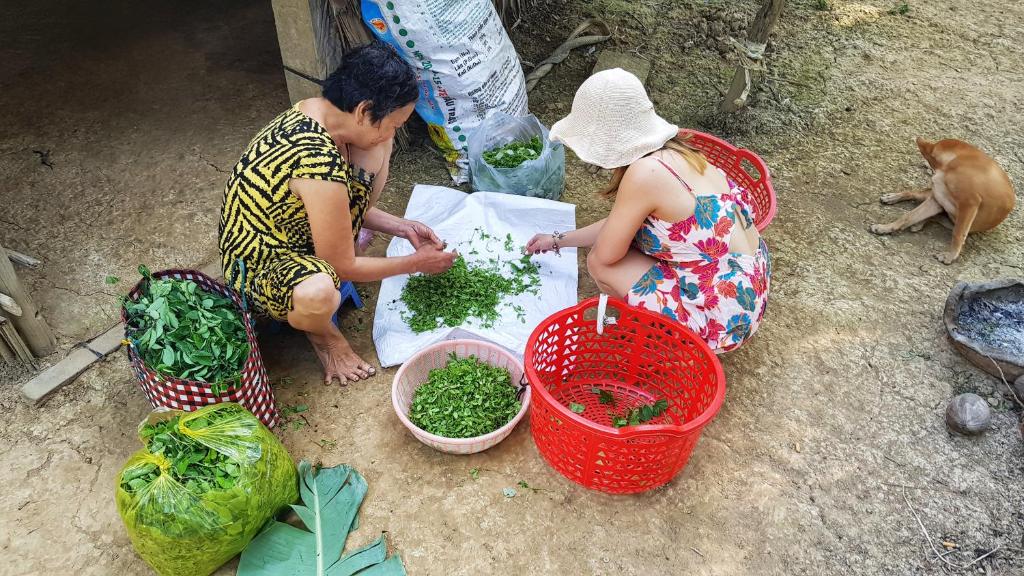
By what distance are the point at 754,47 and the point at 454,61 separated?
5.91ft

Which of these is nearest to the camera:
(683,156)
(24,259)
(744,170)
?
(683,156)

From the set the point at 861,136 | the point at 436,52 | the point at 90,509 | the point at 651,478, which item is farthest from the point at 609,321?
the point at 861,136

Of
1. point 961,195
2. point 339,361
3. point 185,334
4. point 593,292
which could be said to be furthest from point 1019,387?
point 185,334

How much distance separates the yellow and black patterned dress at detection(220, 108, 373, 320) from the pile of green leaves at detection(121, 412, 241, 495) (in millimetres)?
544

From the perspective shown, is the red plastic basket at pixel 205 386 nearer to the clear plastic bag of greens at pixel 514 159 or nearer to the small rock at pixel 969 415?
the clear plastic bag of greens at pixel 514 159

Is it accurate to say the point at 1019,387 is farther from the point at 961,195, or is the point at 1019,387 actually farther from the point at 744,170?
the point at 744,170

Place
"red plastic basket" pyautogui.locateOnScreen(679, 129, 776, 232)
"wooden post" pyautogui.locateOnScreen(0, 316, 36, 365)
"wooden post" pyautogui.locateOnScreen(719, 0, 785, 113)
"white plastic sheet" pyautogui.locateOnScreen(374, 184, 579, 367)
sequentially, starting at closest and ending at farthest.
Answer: "wooden post" pyautogui.locateOnScreen(0, 316, 36, 365)
"white plastic sheet" pyautogui.locateOnScreen(374, 184, 579, 367)
"red plastic basket" pyautogui.locateOnScreen(679, 129, 776, 232)
"wooden post" pyautogui.locateOnScreen(719, 0, 785, 113)

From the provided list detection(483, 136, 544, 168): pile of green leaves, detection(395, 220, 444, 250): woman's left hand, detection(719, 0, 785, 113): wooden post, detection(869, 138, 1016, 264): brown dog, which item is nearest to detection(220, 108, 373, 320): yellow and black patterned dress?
detection(395, 220, 444, 250): woman's left hand

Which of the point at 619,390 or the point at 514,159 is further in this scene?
the point at 514,159

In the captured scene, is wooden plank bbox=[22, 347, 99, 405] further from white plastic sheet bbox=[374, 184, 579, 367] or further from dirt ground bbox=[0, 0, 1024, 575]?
white plastic sheet bbox=[374, 184, 579, 367]

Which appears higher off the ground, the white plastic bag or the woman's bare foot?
the white plastic bag

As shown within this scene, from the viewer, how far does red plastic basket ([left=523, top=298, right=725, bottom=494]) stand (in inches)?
76.6

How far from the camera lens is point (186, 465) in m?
1.80

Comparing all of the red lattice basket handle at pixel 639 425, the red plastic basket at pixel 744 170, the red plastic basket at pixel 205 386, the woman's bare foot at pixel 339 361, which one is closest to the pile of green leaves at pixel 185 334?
the red plastic basket at pixel 205 386
